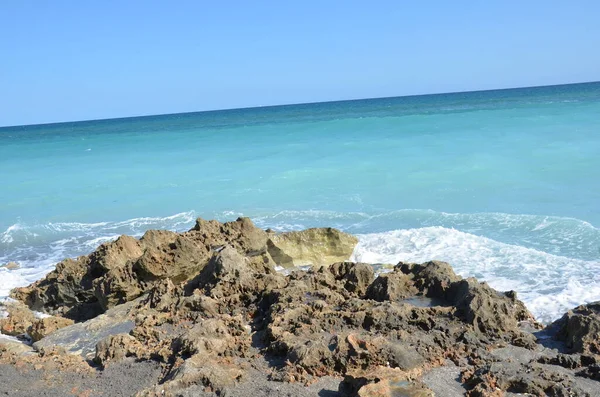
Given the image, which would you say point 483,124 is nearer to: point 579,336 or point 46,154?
point 46,154

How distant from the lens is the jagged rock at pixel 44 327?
272 inches

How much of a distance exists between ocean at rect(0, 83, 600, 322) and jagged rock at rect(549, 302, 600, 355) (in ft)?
4.10

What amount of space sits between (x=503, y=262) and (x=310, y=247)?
10.1ft

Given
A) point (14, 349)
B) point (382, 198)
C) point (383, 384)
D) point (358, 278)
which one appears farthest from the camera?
point (382, 198)

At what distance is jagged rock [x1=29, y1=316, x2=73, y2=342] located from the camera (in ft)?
22.7

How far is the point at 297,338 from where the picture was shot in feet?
19.0

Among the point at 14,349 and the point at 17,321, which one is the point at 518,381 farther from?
the point at 17,321

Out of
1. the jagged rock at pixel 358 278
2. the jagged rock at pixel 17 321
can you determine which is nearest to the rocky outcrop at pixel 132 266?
the jagged rock at pixel 17 321

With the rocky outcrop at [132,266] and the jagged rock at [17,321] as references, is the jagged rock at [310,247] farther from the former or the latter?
the jagged rock at [17,321]

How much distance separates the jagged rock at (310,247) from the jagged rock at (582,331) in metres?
4.57

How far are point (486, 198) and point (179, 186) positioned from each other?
10123mm

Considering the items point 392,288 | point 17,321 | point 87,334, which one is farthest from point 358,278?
point 17,321

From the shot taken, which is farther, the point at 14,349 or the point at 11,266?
the point at 11,266

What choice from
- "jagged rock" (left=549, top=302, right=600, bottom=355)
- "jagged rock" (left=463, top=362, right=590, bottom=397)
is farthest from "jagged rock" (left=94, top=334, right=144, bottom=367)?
"jagged rock" (left=549, top=302, right=600, bottom=355)
